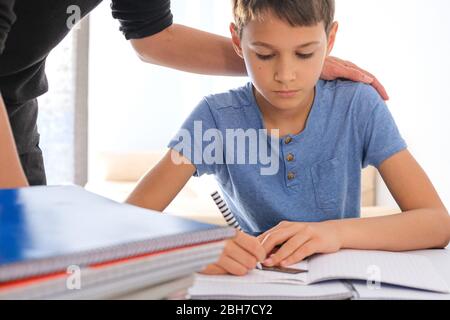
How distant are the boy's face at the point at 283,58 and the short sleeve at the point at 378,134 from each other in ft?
0.50

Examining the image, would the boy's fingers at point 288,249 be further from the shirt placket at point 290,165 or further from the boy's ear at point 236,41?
the boy's ear at point 236,41

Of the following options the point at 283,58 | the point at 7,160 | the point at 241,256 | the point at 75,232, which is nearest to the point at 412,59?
the point at 283,58

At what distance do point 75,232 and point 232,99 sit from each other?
2.92 feet

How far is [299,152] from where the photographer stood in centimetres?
125

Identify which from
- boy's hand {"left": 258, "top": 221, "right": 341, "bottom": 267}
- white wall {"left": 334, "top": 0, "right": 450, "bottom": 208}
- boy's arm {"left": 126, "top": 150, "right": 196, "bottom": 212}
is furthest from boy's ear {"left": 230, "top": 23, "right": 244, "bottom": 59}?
white wall {"left": 334, "top": 0, "right": 450, "bottom": 208}

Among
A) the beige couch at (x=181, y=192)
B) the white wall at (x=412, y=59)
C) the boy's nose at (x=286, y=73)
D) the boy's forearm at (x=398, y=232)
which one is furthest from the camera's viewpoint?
the beige couch at (x=181, y=192)

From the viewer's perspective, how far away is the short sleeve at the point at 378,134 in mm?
1217

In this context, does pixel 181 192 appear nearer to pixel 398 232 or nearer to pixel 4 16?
pixel 398 232

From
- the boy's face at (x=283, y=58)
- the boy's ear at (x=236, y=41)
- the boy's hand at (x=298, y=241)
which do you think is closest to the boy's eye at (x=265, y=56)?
the boy's face at (x=283, y=58)

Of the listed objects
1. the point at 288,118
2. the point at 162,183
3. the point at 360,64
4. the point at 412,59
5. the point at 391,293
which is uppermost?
the point at 360,64

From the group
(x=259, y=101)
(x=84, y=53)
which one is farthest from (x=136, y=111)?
(x=259, y=101)

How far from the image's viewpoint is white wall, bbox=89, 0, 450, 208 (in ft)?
9.54

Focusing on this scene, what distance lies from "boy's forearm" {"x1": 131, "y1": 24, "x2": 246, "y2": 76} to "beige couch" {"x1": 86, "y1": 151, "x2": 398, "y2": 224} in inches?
62.0
